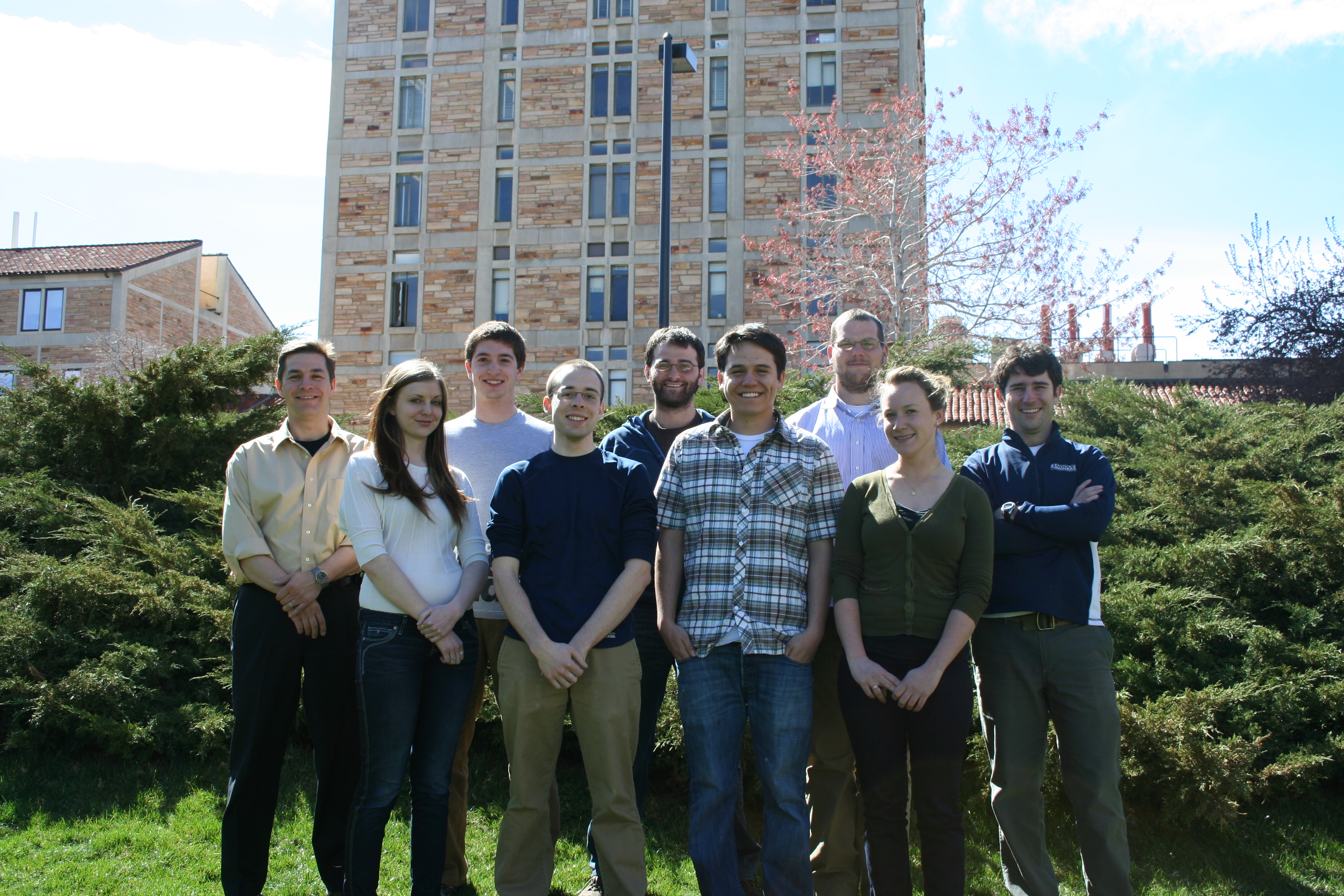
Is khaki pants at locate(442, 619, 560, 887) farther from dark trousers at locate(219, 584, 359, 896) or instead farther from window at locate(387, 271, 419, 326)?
window at locate(387, 271, 419, 326)

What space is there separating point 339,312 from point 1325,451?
26.0 metres

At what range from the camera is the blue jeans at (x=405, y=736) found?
328 centimetres

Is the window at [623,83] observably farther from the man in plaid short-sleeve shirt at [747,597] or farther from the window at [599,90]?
the man in plaid short-sleeve shirt at [747,597]

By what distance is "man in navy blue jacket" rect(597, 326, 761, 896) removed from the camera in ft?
12.0

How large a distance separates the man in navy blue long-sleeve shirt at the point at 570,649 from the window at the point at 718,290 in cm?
2256

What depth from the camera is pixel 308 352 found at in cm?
382

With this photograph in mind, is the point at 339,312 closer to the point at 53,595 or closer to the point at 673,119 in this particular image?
the point at 673,119

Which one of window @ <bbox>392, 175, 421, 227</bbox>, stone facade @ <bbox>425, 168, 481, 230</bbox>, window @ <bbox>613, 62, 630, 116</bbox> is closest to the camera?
window @ <bbox>613, 62, 630, 116</bbox>

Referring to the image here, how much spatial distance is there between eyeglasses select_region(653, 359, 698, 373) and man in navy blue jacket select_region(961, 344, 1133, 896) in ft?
4.76

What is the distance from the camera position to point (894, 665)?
3199 mm

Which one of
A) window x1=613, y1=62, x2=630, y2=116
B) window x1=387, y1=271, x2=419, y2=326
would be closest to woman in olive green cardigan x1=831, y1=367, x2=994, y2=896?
window x1=387, y1=271, x2=419, y2=326

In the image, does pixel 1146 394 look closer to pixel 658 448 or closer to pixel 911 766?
pixel 658 448

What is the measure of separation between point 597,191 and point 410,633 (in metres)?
24.8

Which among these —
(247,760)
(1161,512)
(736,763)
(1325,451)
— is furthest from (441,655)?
(1325,451)
